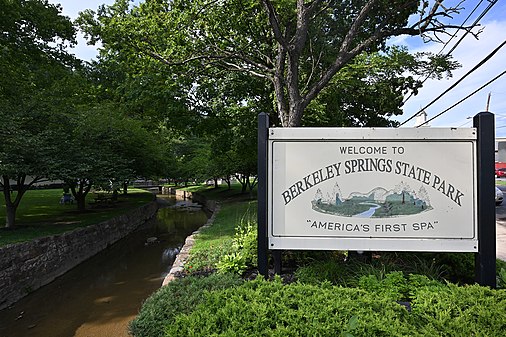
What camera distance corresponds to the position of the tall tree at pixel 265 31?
5.93 m

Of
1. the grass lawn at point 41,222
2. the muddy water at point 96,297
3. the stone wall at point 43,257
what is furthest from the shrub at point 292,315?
the grass lawn at point 41,222

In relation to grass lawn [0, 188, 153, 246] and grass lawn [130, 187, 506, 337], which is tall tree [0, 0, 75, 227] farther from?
grass lawn [130, 187, 506, 337]

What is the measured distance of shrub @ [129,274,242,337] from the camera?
2658mm

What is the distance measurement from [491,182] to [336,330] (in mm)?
2561

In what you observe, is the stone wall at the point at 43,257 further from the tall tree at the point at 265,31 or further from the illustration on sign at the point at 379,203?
the illustration on sign at the point at 379,203

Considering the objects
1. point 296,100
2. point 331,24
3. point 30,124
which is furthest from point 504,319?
point 30,124

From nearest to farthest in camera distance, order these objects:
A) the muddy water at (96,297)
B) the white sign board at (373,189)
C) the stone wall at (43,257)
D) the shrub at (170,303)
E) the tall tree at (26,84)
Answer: the shrub at (170,303), the white sign board at (373,189), the muddy water at (96,297), the stone wall at (43,257), the tall tree at (26,84)

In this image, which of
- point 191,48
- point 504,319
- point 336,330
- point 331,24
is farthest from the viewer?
point 331,24

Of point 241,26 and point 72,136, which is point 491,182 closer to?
point 241,26

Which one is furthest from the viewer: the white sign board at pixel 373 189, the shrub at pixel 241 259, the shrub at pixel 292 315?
the shrub at pixel 241 259

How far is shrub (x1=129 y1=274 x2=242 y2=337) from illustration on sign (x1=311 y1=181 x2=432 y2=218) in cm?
142

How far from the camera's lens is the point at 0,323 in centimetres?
583

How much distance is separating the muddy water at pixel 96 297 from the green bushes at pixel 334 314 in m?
3.93

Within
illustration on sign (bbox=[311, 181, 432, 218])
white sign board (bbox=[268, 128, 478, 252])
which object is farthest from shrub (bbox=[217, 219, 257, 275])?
illustration on sign (bbox=[311, 181, 432, 218])
